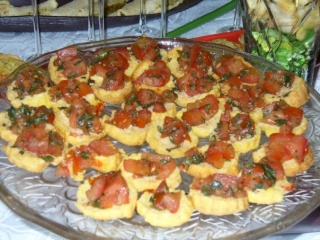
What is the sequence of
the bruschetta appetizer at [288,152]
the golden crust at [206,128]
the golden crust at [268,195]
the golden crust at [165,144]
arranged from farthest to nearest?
the golden crust at [206,128], the golden crust at [165,144], the bruschetta appetizer at [288,152], the golden crust at [268,195]

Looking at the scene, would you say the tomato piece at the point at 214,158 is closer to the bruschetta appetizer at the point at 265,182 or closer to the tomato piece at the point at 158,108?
the bruschetta appetizer at the point at 265,182

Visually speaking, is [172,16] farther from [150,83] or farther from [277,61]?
[150,83]

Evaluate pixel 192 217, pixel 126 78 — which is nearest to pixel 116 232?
pixel 192 217

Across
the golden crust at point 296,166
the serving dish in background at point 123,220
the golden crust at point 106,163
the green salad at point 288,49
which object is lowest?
the serving dish in background at point 123,220

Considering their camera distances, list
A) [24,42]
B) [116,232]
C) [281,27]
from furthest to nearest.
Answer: [24,42] < [281,27] < [116,232]

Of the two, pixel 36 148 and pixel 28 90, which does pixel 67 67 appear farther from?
pixel 36 148

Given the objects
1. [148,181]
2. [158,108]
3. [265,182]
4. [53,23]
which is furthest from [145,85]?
[53,23]

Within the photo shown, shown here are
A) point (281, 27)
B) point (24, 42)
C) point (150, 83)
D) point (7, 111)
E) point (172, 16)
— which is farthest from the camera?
point (172, 16)

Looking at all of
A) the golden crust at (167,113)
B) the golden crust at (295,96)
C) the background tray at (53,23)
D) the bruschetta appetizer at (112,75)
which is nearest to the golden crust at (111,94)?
the bruschetta appetizer at (112,75)
